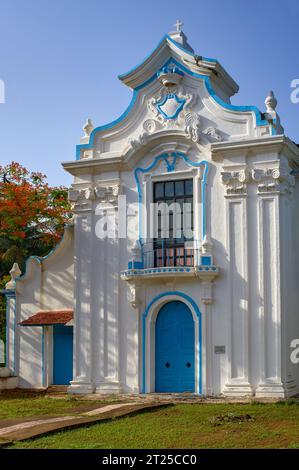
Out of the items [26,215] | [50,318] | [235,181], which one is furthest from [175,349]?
[26,215]

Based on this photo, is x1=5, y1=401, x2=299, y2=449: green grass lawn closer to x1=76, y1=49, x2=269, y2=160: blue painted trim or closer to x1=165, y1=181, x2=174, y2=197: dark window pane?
x1=165, y1=181, x2=174, y2=197: dark window pane

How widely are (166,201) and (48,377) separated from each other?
6710 millimetres

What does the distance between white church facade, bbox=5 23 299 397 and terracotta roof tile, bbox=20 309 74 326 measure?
0.06 m

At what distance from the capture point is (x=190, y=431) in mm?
14141

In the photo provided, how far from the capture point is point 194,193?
21.0 meters

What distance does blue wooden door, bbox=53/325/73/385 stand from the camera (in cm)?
2306

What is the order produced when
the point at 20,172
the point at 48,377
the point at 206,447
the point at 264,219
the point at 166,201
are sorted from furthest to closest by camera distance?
the point at 20,172
the point at 48,377
the point at 166,201
the point at 264,219
the point at 206,447

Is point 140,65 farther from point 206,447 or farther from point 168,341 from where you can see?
point 206,447

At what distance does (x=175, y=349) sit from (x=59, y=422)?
255 inches

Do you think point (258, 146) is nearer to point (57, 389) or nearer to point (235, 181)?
point (235, 181)

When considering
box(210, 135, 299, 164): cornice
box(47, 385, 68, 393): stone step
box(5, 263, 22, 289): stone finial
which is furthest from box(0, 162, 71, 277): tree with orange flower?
box(210, 135, 299, 164): cornice

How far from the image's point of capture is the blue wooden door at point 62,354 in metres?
23.1

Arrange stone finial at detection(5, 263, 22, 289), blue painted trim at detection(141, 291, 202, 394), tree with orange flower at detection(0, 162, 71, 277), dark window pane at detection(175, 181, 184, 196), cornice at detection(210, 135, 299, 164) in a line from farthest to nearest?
tree with orange flower at detection(0, 162, 71, 277), stone finial at detection(5, 263, 22, 289), dark window pane at detection(175, 181, 184, 196), blue painted trim at detection(141, 291, 202, 394), cornice at detection(210, 135, 299, 164)
